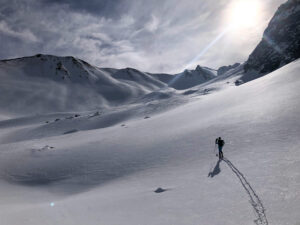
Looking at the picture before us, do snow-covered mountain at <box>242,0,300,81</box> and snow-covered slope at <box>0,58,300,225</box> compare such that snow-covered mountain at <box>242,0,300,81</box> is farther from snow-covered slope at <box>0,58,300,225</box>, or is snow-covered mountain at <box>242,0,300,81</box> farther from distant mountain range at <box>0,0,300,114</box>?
snow-covered slope at <box>0,58,300,225</box>

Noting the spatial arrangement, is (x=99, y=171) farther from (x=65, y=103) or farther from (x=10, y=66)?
(x=10, y=66)

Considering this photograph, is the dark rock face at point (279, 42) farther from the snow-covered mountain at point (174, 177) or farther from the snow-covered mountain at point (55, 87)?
the snow-covered mountain at point (174, 177)

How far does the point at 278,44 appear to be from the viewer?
7381cm

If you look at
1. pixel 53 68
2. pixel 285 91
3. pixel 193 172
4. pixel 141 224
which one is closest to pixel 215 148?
pixel 193 172

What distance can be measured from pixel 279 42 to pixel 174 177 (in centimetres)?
8328

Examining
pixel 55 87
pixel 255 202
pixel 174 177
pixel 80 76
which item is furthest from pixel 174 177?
pixel 80 76

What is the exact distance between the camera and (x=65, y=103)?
125500mm

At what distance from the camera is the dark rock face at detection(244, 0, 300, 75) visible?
221 ft

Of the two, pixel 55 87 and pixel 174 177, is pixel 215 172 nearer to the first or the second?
pixel 174 177

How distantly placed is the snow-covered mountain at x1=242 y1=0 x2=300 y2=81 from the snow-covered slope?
5292cm

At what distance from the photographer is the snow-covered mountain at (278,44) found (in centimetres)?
6762

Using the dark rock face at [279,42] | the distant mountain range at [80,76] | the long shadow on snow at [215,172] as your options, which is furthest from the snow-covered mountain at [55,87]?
the long shadow on snow at [215,172]

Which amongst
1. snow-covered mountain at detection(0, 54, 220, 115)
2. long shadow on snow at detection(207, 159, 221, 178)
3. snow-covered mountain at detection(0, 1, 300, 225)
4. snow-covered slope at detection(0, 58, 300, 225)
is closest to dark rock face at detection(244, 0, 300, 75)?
snow-covered mountain at detection(0, 54, 220, 115)

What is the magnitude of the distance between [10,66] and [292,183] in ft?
637
